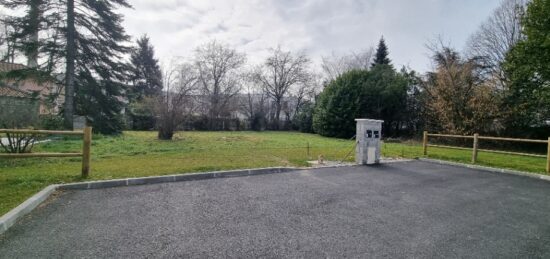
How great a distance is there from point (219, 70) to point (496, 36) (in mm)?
24384

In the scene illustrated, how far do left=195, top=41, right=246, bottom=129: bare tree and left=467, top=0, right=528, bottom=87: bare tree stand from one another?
21513 millimetres

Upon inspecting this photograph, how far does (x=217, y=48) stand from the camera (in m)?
29.5

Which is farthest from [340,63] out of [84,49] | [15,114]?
[15,114]

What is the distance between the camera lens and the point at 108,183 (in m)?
4.80

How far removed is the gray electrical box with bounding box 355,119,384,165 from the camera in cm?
777

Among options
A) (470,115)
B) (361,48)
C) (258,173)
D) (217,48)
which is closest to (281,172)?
(258,173)

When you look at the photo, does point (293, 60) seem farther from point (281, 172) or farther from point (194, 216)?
point (194, 216)

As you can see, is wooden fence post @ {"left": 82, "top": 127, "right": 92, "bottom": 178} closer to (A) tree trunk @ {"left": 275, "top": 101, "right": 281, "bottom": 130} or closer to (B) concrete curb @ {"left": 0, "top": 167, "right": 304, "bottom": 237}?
(B) concrete curb @ {"left": 0, "top": 167, "right": 304, "bottom": 237}

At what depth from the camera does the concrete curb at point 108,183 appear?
3.14 metres

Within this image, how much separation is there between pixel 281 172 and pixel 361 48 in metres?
32.3

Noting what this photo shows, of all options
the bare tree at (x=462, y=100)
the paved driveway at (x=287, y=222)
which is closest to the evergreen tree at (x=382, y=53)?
the bare tree at (x=462, y=100)

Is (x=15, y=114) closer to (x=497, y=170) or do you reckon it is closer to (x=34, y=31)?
(x=34, y=31)

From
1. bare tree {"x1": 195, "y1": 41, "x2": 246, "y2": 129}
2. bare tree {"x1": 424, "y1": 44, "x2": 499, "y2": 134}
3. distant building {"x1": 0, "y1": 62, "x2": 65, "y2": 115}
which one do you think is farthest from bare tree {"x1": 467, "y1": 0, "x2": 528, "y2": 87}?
distant building {"x1": 0, "y1": 62, "x2": 65, "y2": 115}

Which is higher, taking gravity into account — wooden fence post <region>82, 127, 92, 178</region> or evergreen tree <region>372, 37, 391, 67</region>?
evergreen tree <region>372, 37, 391, 67</region>
